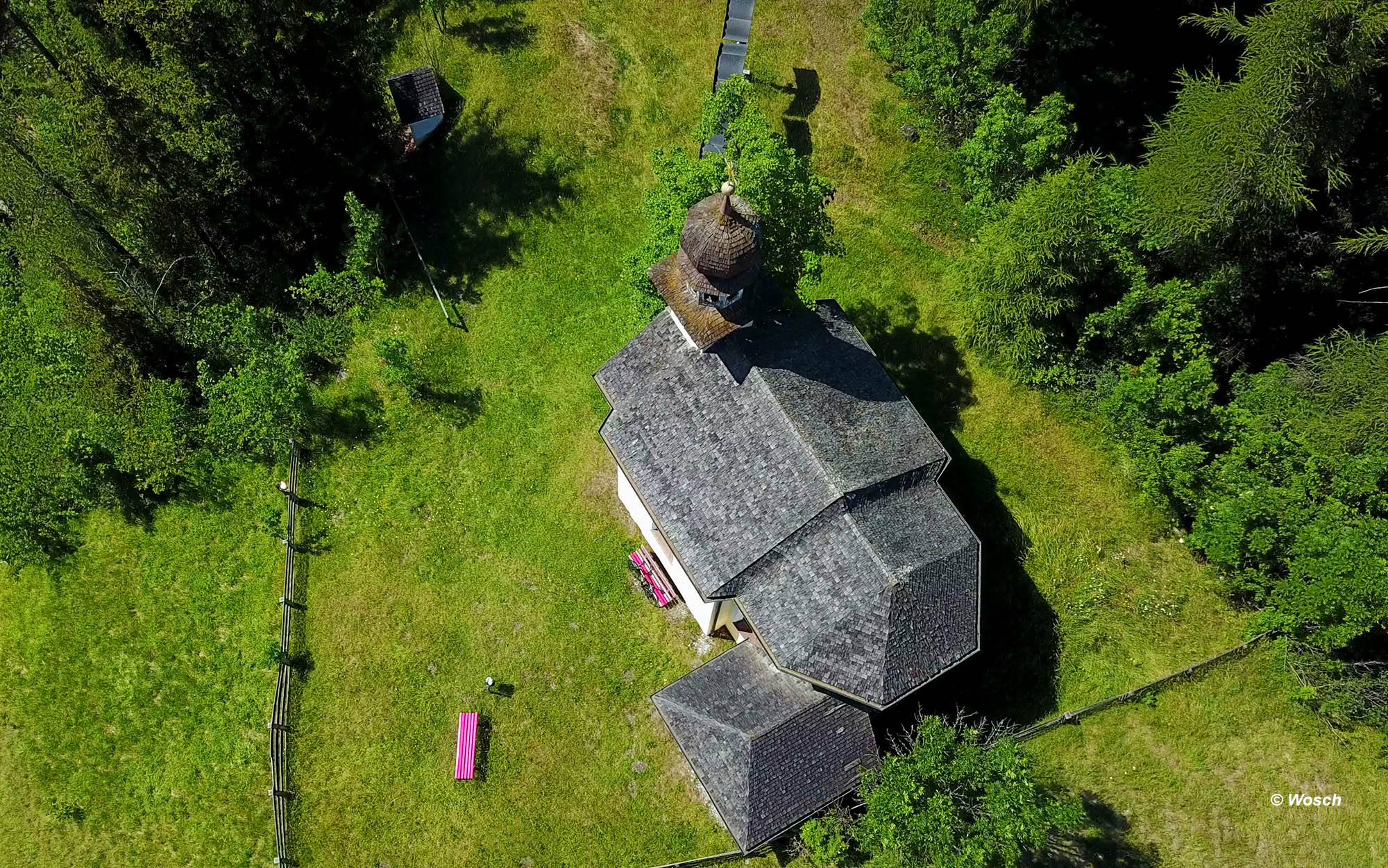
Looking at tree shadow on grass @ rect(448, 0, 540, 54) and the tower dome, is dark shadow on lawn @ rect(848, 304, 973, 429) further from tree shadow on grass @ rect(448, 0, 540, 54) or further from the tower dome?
tree shadow on grass @ rect(448, 0, 540, 54)

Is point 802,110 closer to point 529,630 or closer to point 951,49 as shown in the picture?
point 951,49

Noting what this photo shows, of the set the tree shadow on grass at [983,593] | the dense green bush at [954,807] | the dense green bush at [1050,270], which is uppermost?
the dense green bush at [1050,270]

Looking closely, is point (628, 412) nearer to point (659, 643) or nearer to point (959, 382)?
point (659, 643)

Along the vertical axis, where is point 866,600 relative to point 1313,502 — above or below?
above

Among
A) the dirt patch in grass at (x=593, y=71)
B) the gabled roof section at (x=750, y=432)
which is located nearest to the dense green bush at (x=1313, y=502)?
the gabled roof section at (x=750, y=432)

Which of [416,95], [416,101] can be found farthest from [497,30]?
[416,101]

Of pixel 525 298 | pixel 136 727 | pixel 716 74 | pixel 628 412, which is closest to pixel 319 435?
pixel 525 298

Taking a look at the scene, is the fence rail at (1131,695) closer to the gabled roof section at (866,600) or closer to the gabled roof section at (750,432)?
the gabled roof section at (866,600)

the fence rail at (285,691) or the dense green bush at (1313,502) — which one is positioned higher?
the fence rail at (285,691)
